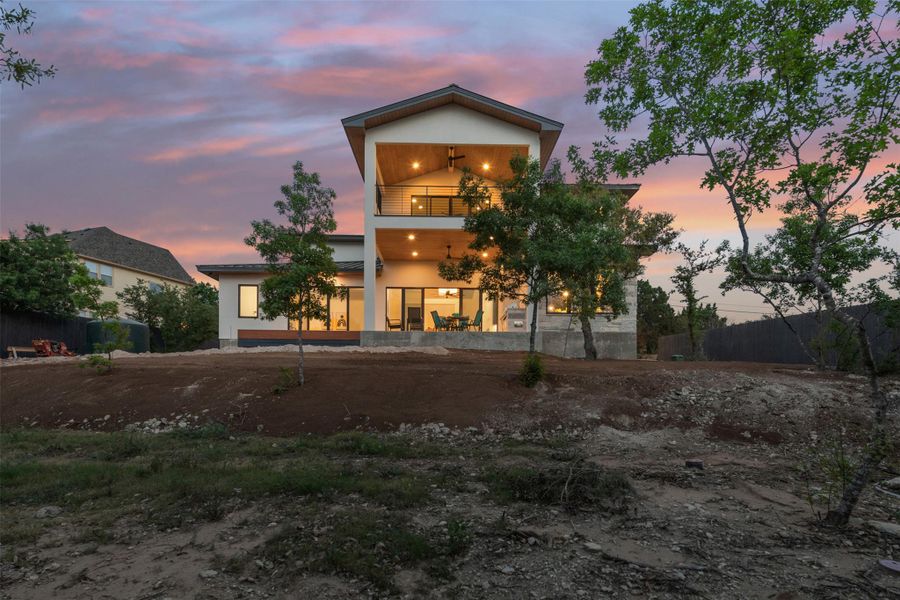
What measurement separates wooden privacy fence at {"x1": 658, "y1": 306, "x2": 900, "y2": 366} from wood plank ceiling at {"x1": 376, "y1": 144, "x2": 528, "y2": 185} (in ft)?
36.0

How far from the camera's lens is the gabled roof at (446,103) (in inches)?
752

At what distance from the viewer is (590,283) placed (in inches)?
468

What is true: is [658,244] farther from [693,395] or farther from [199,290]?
[199,290]

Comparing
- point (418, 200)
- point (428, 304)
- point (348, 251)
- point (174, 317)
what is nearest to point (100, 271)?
point (174, 317)

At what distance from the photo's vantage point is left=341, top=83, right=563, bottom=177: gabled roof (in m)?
19.1

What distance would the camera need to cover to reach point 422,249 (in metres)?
22.2

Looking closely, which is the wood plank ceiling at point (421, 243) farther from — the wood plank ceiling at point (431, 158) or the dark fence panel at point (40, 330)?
the dark fence panel at point (40, 330)

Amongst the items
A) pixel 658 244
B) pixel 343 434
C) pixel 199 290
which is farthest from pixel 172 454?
pixel 199 290

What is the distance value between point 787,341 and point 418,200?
1494cm

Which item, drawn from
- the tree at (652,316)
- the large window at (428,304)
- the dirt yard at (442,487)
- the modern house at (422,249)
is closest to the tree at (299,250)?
the dirt yard at (442,487)

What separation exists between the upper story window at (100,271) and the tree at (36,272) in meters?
7.94

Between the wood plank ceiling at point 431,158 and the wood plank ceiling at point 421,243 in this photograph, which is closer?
the wood plank ceiling at point 421,243

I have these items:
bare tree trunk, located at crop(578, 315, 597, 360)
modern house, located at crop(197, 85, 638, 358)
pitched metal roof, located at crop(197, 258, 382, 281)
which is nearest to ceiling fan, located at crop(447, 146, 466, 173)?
modern house, located at crop(197, 85, 638, 358)

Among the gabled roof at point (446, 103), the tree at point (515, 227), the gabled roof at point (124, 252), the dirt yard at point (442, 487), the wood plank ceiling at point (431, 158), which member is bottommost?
the dirt yard at point (442, 487)
